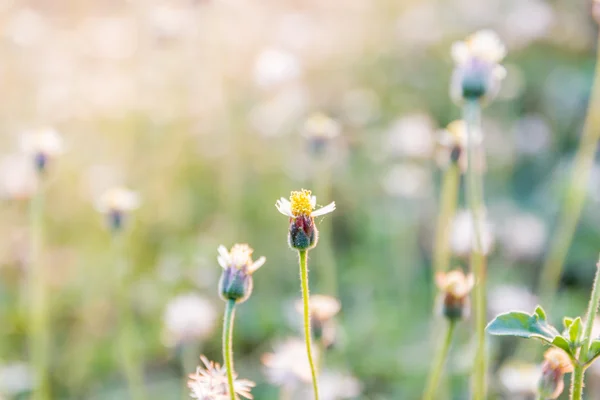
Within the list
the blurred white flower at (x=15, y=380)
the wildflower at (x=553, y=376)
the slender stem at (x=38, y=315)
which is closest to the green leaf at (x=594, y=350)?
the wildflower at (x=553, y=376)

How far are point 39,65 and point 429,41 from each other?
249cm

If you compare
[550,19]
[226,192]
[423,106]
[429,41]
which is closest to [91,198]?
[226,192]

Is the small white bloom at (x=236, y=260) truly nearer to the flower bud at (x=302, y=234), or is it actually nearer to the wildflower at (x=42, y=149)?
the flower bud at (x=302, y=234)

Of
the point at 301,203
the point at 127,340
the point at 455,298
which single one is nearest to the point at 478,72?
the point at 455,298

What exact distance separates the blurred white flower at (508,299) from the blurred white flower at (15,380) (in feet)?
5.57

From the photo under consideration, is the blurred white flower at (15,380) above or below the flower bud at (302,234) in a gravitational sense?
above

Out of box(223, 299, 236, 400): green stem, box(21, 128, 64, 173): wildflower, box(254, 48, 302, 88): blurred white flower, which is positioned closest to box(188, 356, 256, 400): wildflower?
box(223, 299, 236, 400): green stem

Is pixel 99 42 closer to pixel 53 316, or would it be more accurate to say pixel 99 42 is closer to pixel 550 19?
pixel 53 316

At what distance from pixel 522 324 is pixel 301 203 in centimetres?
42

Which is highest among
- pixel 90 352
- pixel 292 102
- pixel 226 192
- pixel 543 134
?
pixel 292 102

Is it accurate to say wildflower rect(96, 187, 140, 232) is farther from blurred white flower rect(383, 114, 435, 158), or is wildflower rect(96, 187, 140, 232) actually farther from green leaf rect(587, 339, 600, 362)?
blurred white flower rect(383, 114, 435, 158)

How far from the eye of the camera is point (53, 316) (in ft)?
9.20

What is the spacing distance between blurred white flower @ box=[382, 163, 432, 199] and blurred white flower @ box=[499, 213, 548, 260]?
440 millimetres

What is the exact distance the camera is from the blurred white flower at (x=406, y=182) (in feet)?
10.4
